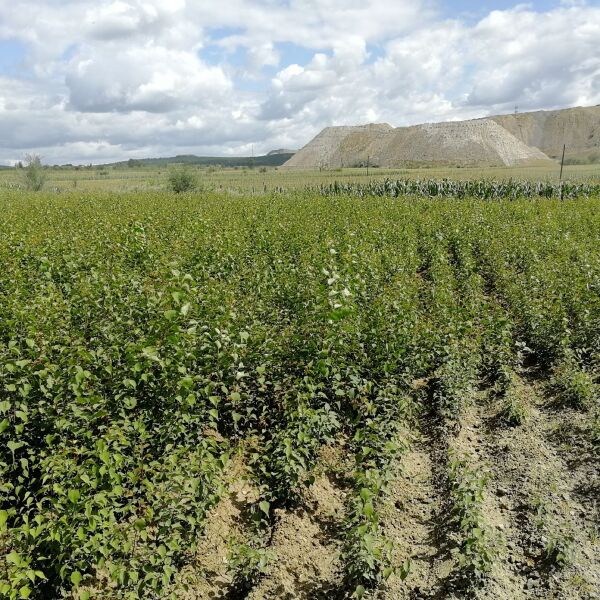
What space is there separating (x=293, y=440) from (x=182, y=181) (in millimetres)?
42678

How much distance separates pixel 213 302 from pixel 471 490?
146 inches

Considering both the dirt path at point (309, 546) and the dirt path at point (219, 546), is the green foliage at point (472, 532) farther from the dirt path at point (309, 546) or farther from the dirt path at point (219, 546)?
the dirt path at point (219, 546)

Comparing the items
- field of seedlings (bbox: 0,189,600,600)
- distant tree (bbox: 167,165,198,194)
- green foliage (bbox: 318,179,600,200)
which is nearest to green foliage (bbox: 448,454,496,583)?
field of seedlings (bbox: 0,189,600,600)

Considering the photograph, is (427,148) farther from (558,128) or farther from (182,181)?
(182,181)

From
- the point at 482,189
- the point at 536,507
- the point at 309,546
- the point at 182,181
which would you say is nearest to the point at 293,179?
the point at 182,181

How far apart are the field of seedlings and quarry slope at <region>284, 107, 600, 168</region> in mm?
77793

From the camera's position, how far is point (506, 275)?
450 inches

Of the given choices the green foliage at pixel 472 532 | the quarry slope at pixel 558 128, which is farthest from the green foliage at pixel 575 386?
the quarry slope at pixel 558 128

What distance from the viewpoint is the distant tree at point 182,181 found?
4494cm

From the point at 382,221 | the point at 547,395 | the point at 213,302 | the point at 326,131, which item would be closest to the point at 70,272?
the point at 213,302

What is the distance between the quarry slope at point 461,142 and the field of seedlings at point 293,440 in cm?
7779

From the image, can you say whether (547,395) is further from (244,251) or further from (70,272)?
(70,272)

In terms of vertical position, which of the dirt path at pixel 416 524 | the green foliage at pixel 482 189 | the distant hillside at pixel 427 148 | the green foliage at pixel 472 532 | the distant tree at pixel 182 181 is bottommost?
the dirt path at pixel 416 524

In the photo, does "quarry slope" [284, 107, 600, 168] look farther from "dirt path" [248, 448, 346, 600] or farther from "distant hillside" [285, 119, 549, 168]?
"dirt path" [248, 448, 346, 600]
